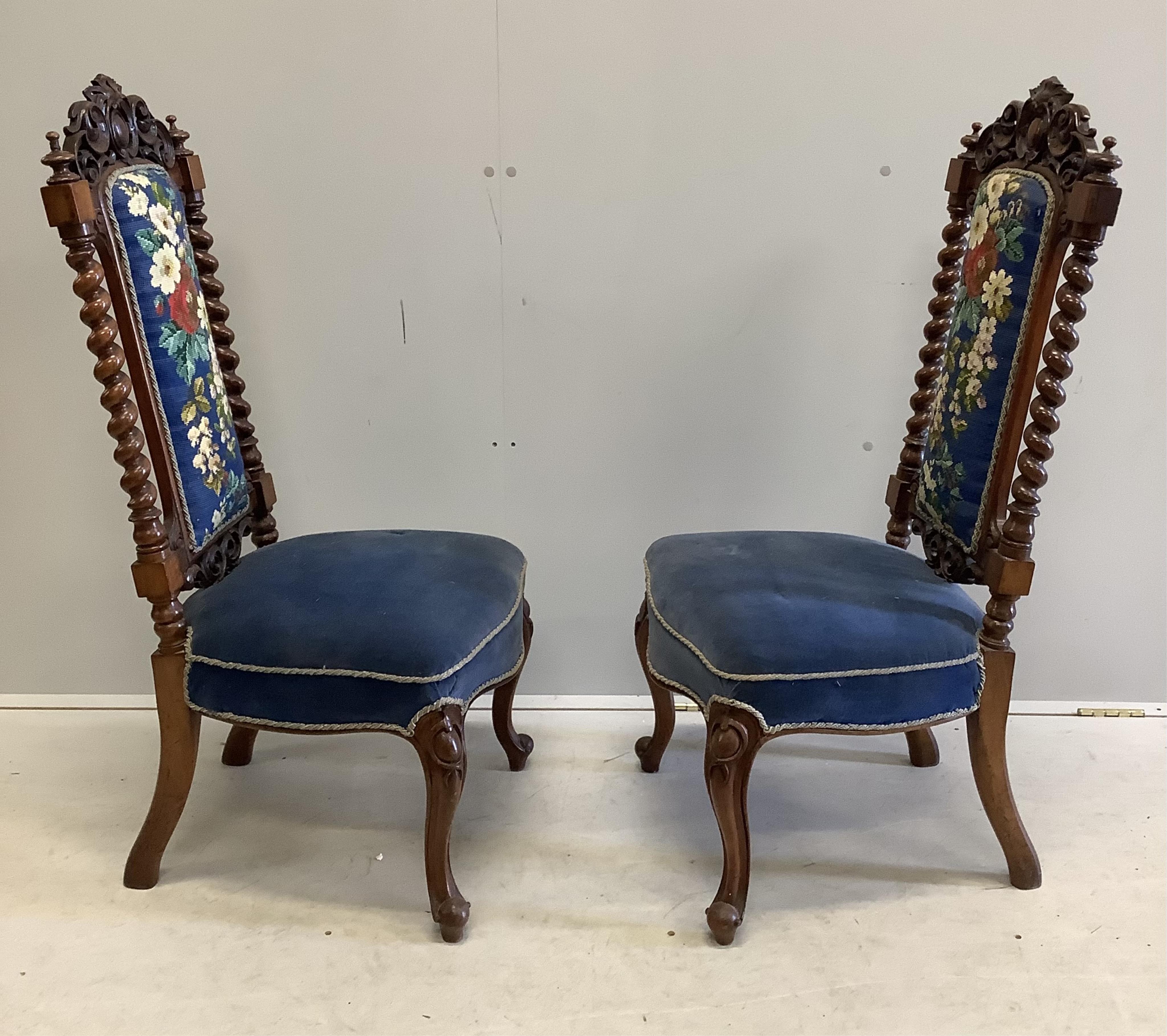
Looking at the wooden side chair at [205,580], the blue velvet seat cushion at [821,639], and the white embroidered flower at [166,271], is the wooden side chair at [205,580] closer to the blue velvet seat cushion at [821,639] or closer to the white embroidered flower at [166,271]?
the white embroidered flower at [166,271]

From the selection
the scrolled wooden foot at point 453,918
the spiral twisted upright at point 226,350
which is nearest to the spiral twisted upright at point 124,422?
the spiral twisted upright at point 226,350

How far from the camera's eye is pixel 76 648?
2.02m

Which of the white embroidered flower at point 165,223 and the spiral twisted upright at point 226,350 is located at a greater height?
the white embroidered flower at point 165,223

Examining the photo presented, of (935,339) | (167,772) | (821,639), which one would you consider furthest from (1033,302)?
(167,772)

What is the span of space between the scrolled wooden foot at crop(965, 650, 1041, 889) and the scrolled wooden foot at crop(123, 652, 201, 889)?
1181mm

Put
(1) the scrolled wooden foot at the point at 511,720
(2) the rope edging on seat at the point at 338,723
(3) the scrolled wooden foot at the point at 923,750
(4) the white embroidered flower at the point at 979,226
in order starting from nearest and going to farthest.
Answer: (2) the rope edging on seat at the point at 338,723 → (4) the white embroidered flower at the point at 979,226 → (1) the scrolled wooden foot at the point at 511,720 → (3) the scrolled wooden foot at the point at 923,750

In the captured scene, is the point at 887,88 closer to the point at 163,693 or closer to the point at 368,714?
the point at 368,714

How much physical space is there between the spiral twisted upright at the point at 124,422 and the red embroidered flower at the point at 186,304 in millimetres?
107

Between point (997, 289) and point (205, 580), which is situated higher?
point (997, 289)

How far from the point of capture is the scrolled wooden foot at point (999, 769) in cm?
138

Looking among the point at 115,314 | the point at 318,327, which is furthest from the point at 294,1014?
the point at 318,327

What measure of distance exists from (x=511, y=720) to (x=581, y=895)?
463mm

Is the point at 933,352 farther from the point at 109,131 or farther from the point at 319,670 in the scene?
the point at 109,131

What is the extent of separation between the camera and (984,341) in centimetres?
141
